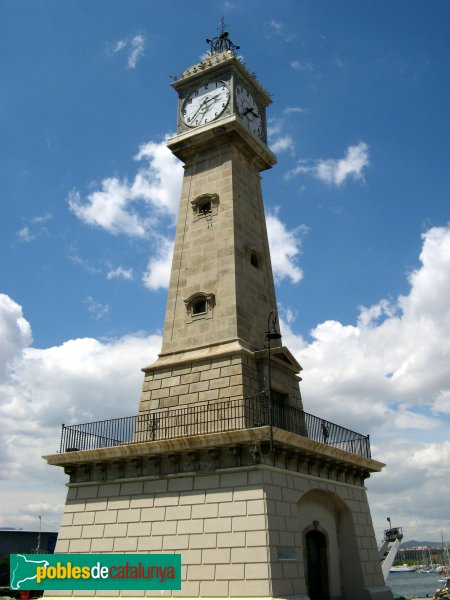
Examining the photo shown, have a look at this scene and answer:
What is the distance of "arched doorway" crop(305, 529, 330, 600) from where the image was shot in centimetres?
1828

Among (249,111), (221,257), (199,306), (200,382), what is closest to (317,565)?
(200,382)

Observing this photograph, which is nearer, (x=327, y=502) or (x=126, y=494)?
(x=126, y=494)

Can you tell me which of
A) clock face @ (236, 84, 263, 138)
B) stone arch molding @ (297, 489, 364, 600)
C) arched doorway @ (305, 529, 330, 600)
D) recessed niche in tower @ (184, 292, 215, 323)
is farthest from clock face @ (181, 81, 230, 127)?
arched doorway @ (305, 529, 330, 600)

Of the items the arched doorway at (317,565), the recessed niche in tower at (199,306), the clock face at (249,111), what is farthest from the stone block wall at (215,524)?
the clock face at (249,111)

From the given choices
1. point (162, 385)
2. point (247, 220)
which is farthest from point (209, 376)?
point (247, 220)

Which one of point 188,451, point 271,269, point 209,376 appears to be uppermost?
point 271,269

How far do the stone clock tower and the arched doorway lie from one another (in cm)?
3

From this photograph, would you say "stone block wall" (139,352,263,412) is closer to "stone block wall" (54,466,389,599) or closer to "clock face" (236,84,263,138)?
"stone block wall" (54,466,389,599)

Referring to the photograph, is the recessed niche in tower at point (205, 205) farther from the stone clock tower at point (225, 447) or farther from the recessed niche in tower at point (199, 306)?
the recessed niche in tower at point (199, 306)

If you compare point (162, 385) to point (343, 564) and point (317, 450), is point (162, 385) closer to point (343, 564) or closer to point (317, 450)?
point (317, 450)

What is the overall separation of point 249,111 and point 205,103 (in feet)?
6.48

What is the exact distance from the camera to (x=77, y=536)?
59.9 feet

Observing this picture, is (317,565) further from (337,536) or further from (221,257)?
(221,257)

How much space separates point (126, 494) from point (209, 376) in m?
4.50
